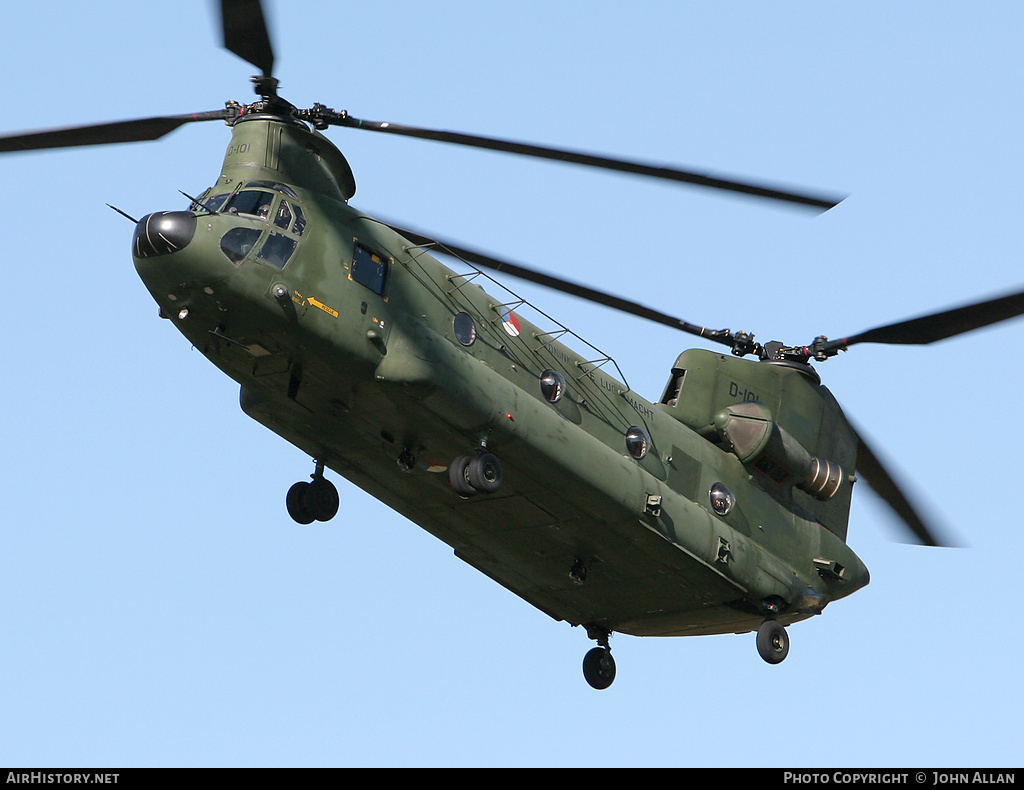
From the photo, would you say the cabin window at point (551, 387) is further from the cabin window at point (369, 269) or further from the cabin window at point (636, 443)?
the cabin window at point (369, 269)

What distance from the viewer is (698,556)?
27.4m

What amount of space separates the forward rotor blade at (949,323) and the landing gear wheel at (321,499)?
34.8 feet

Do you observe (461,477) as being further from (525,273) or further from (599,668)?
(599,668)

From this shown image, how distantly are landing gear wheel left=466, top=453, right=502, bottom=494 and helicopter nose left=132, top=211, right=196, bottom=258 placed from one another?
17.8ft

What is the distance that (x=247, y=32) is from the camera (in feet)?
70.5

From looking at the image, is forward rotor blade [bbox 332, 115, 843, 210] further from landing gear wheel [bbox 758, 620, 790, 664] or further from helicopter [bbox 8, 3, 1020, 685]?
landing gear wheel [bbox 758, 620, 790, 664]

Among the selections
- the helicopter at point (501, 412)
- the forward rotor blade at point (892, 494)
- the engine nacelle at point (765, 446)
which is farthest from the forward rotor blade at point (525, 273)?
the forward rotor blade at point (892, 494)

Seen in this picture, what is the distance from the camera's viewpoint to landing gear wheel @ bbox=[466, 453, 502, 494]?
24.1 m

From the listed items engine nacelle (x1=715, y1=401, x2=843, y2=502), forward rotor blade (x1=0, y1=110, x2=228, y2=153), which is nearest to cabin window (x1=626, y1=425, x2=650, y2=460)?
engine nacelle (x1=715, y1=401, x2=843, y2=502)

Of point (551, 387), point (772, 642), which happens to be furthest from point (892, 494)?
point (551, 387)
